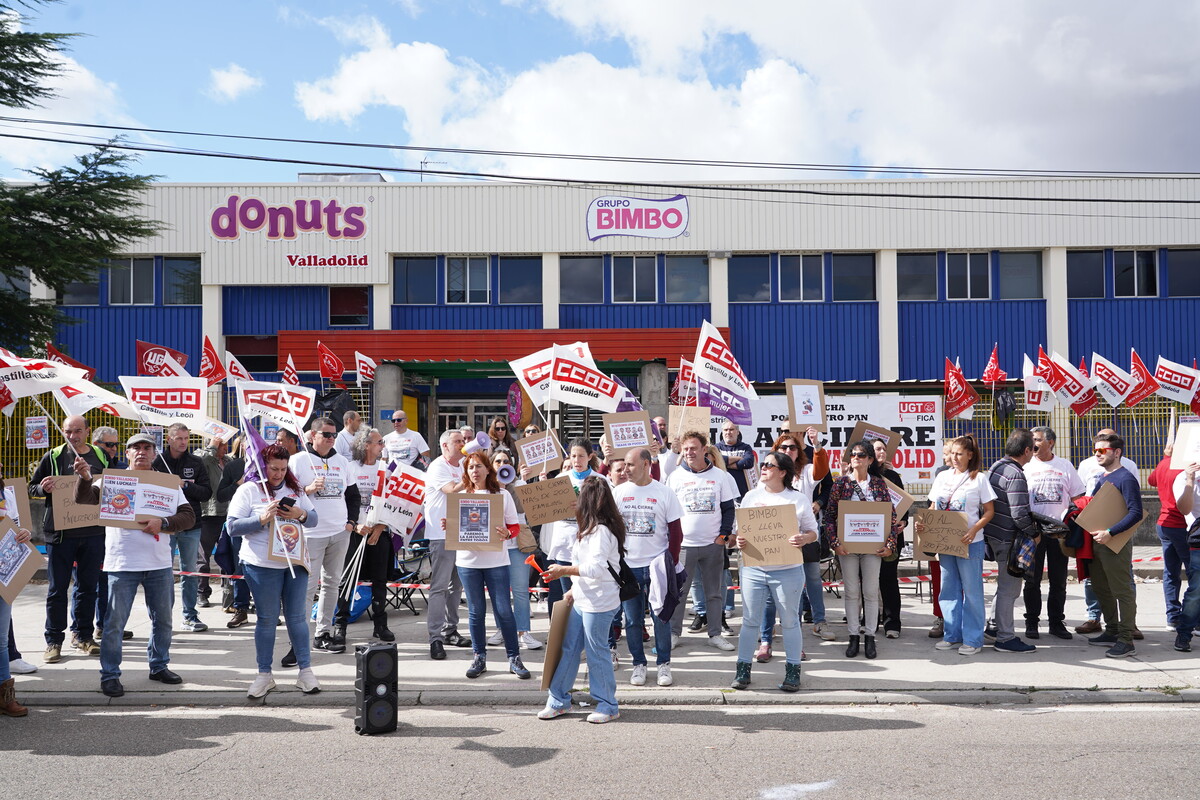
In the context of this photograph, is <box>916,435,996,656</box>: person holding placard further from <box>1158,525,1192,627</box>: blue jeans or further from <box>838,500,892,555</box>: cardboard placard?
<box>1158,525,1192,627</box>: blue jeans

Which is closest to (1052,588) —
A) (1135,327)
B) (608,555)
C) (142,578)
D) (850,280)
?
(608,555)

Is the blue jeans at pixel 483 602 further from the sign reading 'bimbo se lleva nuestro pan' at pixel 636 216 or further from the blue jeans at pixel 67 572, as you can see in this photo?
the sign reading 'bimbo se lleva nuestro pan' at pixel 636 216

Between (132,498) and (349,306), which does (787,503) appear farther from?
(349,306)

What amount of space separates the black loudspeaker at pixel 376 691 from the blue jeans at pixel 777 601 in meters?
2.61

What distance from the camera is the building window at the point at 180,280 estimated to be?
90.3 feet

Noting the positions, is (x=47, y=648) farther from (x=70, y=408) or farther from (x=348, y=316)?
(x=348, y=316)

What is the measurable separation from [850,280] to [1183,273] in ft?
31.2

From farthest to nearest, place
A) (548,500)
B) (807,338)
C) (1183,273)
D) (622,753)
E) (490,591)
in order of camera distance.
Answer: (1183,273)
(807,338)
(548,500)
(490,591)
(622,753)

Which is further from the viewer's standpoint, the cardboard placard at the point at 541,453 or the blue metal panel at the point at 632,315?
the blue metal panel at the point at 632,315

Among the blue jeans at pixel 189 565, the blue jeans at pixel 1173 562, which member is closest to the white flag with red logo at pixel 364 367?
the blue jeans at pixel 189 565

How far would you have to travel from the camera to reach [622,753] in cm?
589

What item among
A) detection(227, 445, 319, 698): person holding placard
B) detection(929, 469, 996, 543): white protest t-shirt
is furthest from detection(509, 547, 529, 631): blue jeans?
detection(929, 469, 996, 543): white protest t-shirt

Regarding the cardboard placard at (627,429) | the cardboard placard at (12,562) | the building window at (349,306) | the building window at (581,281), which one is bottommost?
the cardboard placard at (12,562)

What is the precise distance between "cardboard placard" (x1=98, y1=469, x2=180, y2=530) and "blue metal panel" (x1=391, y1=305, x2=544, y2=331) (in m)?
20.1
